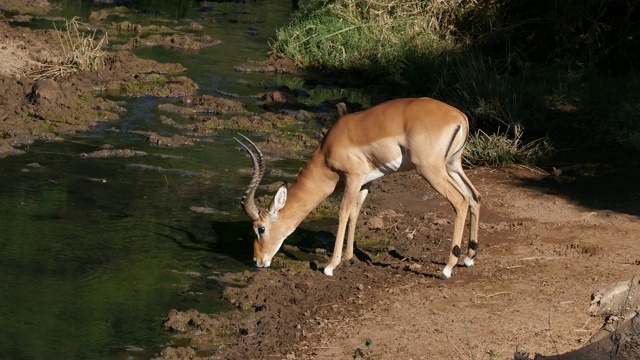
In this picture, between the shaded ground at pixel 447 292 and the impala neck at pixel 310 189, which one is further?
the impala neck at pixel 310 189

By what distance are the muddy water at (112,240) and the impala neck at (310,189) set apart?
0.68 meters

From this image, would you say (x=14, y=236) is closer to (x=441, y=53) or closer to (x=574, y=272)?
(x=574, y=272)

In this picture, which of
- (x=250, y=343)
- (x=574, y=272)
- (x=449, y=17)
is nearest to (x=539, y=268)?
(x=574, y=272)

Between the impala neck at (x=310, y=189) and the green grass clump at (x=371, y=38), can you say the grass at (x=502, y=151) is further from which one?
the green grass clump at (x=371, y=38)

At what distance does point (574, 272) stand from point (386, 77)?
9259 millimetres

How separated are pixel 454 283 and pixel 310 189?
159 cm

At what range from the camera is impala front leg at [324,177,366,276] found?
9.05 m

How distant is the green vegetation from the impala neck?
4.56 metres

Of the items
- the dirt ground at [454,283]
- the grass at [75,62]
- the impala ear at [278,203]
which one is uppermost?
the impala ear at [278,203]

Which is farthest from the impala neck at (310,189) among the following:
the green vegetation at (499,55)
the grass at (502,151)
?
the green vegetation at (499,55)

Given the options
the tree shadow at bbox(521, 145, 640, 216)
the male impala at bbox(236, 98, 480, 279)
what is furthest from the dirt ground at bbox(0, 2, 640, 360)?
the male impala at bbox(236, 98, 480, 279)

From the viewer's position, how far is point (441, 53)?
17.6 m

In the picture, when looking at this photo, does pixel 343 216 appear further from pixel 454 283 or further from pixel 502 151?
pixel 502 151

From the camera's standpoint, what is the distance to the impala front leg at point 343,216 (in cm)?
905
